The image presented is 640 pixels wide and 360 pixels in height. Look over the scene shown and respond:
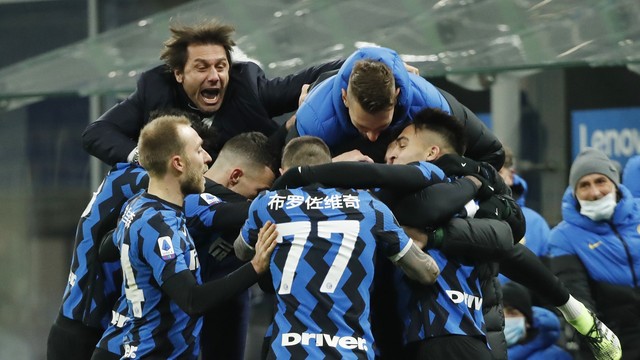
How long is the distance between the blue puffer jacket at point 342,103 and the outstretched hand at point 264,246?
739mm

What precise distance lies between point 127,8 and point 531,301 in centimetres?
544

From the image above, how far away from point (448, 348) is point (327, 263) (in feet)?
2.36

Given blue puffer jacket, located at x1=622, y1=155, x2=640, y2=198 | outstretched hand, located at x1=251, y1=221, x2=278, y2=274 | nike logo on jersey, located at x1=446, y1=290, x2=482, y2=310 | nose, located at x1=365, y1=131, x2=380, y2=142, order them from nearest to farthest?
outstretched hand, located at x1=251, y1=221, x2=278, y2=274 → nike logo on jersey, located at x1=446, y1=290, x2=482, y2=310 → nose, located at x1=365, y1=131, x2=380, y2=142 → blue puffer jacket, located at x1=622, y1=155, x2=640, y2=198

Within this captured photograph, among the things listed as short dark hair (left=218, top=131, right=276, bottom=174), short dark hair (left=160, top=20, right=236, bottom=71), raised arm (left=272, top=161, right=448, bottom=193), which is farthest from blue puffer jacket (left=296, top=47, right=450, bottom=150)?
short dark hair (left=160, top=20, right=236, bottom=71)

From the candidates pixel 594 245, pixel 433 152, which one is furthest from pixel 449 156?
pixel 594 245

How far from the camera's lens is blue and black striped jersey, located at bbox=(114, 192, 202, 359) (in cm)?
598

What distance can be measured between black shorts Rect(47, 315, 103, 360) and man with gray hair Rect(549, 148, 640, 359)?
→ 3.01m

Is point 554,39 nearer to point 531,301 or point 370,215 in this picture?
point 531,301

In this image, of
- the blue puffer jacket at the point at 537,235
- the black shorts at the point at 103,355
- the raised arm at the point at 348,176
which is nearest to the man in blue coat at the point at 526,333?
the blue puffer jacket at the point at 537,235

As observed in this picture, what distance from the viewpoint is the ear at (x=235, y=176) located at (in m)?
6.70

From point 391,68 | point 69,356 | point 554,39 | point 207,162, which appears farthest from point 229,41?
point 554,39

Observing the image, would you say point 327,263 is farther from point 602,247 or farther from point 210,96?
point 602,247

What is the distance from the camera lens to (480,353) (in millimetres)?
6164

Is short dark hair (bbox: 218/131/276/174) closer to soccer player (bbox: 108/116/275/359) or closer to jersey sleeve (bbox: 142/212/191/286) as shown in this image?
soccer player (bbox: 108/116/275/359)
